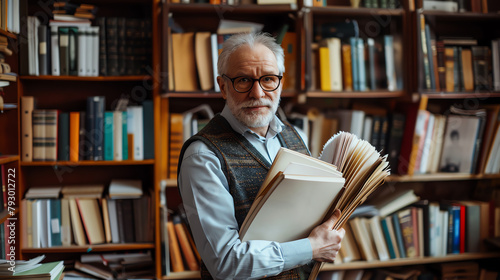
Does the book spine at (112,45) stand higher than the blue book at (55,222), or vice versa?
the book spine at (112,45)

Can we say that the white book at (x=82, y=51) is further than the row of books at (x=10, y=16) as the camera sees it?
Yes

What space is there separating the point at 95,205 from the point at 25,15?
997mm

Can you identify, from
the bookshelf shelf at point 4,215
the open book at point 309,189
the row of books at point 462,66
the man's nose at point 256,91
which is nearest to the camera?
the open book at point 309,189

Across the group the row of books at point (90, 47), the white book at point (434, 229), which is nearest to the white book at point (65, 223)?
the row of books at point (90, 47)

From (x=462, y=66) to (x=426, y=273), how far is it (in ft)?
3.81

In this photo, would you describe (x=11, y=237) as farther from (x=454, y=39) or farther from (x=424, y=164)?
(x=454, y=39)

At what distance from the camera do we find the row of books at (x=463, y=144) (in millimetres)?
2230

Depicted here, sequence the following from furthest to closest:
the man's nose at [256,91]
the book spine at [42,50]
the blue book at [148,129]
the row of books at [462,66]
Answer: the row of books at [462,66]
the blue book at [148,129]
the book spine at [42,50]
the man's nose at [256,91]

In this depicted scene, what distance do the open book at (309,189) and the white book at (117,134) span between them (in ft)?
4.01

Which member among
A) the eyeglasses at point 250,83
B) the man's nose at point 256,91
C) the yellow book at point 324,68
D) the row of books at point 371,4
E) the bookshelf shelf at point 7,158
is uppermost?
the row of books at point 371,4

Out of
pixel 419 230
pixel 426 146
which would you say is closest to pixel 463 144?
pixel 426 146

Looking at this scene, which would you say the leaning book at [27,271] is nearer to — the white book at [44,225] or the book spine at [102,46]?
the white book at [44,225]

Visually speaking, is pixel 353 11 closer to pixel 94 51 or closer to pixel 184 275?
pixel 94 51

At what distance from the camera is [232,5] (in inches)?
79.9
